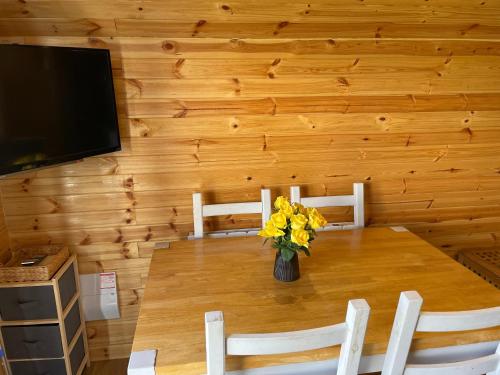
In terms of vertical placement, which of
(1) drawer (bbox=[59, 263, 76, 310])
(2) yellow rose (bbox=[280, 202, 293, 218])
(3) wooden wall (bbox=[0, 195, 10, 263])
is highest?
(2) yellow rose (bbox=[280, 202, 293, 218])

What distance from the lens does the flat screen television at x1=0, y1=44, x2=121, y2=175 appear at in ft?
4.60

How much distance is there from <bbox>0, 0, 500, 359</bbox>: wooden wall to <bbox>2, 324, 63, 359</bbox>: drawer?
0.40 metres

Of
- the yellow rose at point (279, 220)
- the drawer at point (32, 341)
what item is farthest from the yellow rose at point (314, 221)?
the drawer at point (32, 341)

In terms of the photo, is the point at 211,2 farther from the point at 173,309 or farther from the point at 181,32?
the point at 173,309

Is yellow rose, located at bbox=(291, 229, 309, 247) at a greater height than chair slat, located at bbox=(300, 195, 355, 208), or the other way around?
yellow rose, located at bbox=(291, 229, 309, 247)

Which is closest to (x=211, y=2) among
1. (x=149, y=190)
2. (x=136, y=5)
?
(x=136, y=5)

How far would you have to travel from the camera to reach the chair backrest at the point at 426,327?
99 cm

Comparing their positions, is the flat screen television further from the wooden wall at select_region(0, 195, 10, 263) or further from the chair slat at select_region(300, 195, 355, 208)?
the chair slat at select_region(300, 195, 355, 208)

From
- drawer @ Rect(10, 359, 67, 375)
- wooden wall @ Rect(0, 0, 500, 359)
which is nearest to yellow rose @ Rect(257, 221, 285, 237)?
wooden wall @ Rect(0, 0, 500, 359)

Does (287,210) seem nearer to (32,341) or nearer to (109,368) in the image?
(32,341)

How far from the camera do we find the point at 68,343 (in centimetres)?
186

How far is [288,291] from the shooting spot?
146cm

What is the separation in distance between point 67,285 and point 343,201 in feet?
5.41

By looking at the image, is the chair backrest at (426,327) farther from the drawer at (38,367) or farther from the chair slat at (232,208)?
the drawer at (38,367)
